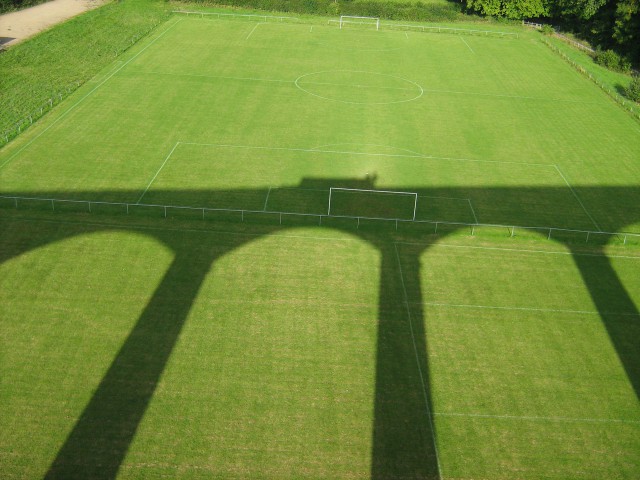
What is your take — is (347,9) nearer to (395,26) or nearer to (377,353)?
(395,26)

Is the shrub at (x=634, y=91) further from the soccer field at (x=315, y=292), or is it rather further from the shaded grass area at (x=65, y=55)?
the shaded grass area at (x=65, y=55)

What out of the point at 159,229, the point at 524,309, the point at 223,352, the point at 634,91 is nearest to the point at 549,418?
the point at 524,309

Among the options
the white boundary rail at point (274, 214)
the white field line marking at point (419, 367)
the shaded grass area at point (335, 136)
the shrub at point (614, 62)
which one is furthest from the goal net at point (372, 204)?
the shrub at point (614, 62)

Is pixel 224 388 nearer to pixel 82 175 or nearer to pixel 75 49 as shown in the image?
pixel 82 175

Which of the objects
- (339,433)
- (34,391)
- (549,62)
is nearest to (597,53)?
(549,62)

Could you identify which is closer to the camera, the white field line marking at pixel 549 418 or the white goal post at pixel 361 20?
the white field line marking at pixel 549 418

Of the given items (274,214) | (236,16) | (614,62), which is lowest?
(274,214)

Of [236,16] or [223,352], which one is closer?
[223,352]
